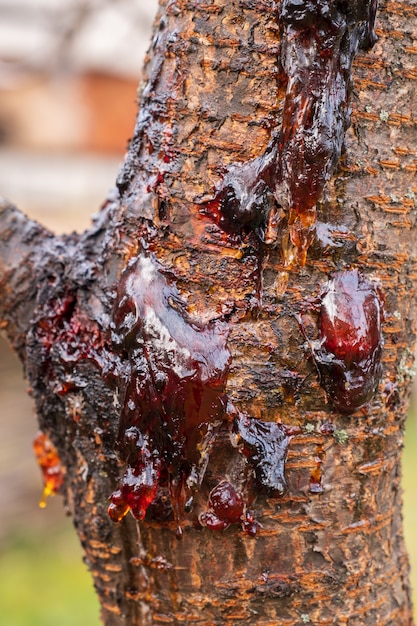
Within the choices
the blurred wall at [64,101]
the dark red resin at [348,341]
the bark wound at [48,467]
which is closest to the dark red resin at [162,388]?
the dark red resin at [348,341]

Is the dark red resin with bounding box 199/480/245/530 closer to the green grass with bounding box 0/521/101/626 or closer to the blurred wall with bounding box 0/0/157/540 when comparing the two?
the green grass with bounding box 0/521/101/626

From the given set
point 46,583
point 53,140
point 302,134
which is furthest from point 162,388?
point 53,140

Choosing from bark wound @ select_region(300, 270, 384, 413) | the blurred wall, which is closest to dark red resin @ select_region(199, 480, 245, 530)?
bark wound @ select_region(300, 270, 384, 413)

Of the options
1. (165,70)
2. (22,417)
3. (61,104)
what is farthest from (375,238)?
(61,104)

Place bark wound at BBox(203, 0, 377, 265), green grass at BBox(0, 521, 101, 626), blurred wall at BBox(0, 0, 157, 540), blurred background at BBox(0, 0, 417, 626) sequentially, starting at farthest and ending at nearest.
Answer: blurred wall at BBox(0, 0, 157, 540) → blurred background at BBox(0, 0, 417, 626) → green grass at BBox(0, 521, 101, 626) → bark wound at BBox(203, 0, 377, 265)

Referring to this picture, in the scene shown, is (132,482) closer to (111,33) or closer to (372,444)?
(372,444)

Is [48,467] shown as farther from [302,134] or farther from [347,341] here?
[302,134]

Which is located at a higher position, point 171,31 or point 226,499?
point 171,31

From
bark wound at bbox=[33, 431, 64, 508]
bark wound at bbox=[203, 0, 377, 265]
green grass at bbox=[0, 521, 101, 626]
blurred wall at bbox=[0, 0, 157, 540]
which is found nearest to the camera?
bark wound at bbox=[203, 0, 377, 265]
